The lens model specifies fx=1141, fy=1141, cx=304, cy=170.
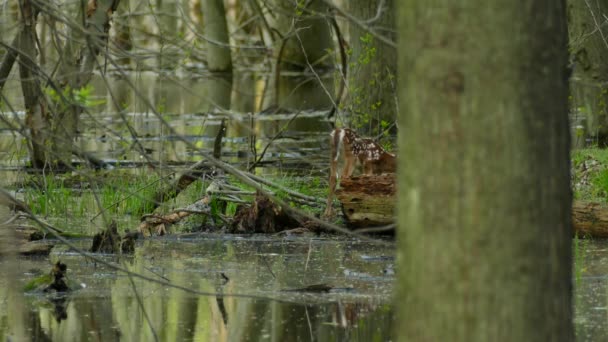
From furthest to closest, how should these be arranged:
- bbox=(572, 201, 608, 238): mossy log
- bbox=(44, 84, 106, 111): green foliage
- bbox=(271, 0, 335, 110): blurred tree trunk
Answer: bbox=(271, 0, 335, 110): blurred tree trunk, bbox=(572, 201, 608, 238): mossy log, bbox=(44, 84, 106, 111): green foliage

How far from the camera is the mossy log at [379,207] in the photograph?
8297 mm

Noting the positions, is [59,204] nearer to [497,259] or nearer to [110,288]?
[110,288]

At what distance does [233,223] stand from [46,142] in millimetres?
2548

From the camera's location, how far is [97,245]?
315 inches

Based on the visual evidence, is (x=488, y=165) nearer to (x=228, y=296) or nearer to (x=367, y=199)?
(x=228, y=296)

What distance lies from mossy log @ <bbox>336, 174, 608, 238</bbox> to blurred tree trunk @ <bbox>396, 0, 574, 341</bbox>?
509 centimetres

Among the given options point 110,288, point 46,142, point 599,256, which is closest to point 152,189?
point 46,142

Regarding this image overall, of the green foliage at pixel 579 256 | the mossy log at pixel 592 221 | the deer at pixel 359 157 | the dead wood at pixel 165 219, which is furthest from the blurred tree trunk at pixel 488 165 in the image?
the dead wood at pixel 165 219

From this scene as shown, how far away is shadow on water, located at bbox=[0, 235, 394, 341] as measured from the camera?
18.5 feet

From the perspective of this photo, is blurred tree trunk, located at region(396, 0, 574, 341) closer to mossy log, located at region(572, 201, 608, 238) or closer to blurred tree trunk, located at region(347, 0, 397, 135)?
mossy log, located at region(572, 201, 608, 238)

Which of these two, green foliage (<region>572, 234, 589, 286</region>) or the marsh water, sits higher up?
green foliage (<region>572, 234, 589, 286</region>)

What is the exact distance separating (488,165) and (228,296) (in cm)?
234

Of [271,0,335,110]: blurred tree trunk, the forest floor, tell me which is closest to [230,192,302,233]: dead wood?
the forest floor

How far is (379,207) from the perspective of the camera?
8547 millimetres
